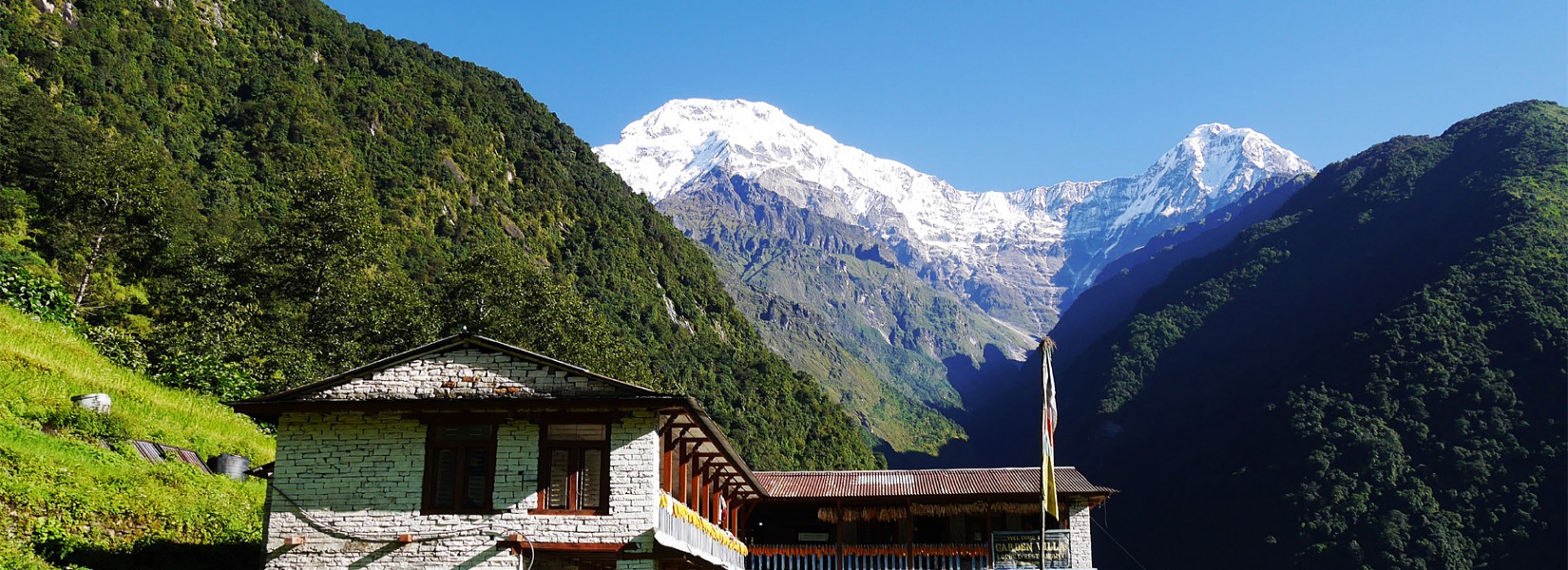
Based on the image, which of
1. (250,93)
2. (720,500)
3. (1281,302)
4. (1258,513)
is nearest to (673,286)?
(250,93)

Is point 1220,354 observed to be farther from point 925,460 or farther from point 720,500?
point 720,500

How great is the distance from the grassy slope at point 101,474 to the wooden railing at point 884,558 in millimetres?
14684

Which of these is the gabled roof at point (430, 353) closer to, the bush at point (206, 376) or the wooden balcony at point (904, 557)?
the wooden balcony at point (904, 557)

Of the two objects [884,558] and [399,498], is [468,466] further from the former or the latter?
[884,558]

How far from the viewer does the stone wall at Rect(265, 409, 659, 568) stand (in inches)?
795

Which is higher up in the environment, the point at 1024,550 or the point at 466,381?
the point at 466,381

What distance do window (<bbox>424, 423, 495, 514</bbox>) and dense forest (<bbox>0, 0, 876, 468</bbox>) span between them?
19.7m

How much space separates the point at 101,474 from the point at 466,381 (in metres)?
7.86

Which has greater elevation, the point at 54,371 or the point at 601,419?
the point at 54,371

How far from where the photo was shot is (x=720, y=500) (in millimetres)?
30312

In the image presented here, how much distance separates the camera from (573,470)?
20672 millimetres

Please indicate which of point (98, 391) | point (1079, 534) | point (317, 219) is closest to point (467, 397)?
point (98, 391)

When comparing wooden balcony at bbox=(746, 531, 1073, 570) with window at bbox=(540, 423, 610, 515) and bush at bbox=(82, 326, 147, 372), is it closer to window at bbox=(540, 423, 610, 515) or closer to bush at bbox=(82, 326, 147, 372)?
window at bbox=(540, 423, 610, 515)

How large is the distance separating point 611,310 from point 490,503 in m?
72.2
